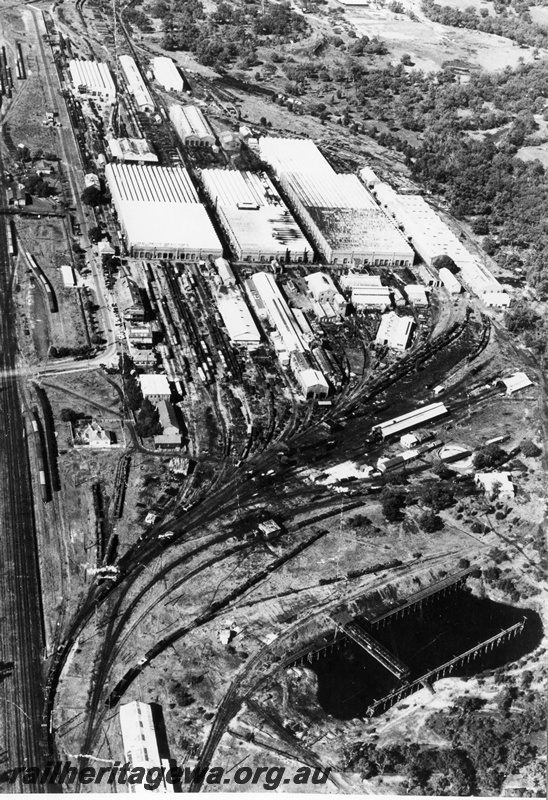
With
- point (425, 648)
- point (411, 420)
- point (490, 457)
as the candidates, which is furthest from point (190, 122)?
point (425, 648)

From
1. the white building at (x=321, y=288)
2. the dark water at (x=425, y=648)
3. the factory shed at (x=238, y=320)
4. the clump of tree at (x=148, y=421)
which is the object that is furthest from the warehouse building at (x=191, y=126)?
the dark water at (x=425, y=648)

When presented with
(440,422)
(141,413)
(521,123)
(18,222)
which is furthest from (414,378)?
(521,123)

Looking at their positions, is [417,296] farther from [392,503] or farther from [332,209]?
[392,503]

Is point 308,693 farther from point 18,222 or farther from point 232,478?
point 18,222

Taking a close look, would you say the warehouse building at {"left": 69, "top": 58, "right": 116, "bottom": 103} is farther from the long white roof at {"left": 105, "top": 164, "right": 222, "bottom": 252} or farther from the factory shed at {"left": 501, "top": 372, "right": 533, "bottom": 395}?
the factory shed at {"left": 501, "top": 372, "right": 533, "bottom": 395}

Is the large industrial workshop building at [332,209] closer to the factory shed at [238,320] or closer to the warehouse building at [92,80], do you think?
the factory shed at [238,320]
